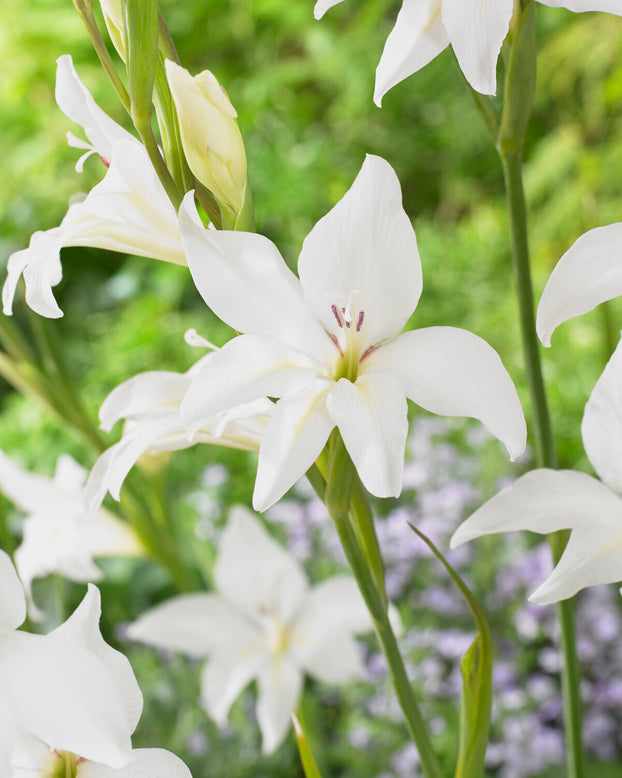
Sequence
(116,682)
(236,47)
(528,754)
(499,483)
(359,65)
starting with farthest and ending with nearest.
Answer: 1. (236,47)
2. (359,65)
3. (499,483)
4. (528,754)
5. (116,682)

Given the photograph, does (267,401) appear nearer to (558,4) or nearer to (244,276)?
(244,276)

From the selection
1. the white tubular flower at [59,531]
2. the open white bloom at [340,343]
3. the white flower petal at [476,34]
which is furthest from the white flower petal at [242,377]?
the white tubular flower at [59,531]

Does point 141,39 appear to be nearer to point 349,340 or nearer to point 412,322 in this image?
point 349,340

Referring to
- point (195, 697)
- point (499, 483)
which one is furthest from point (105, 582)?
point (499, 483)

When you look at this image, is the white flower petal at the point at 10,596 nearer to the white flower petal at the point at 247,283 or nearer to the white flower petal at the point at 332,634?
the white flower petal at the point at 247,283

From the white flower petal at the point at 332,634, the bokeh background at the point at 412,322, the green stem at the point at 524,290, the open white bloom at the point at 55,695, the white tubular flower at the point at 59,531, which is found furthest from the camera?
the bokeh background at the point at 412,322

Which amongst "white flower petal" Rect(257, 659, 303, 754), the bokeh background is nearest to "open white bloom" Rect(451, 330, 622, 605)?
the bokeh background
